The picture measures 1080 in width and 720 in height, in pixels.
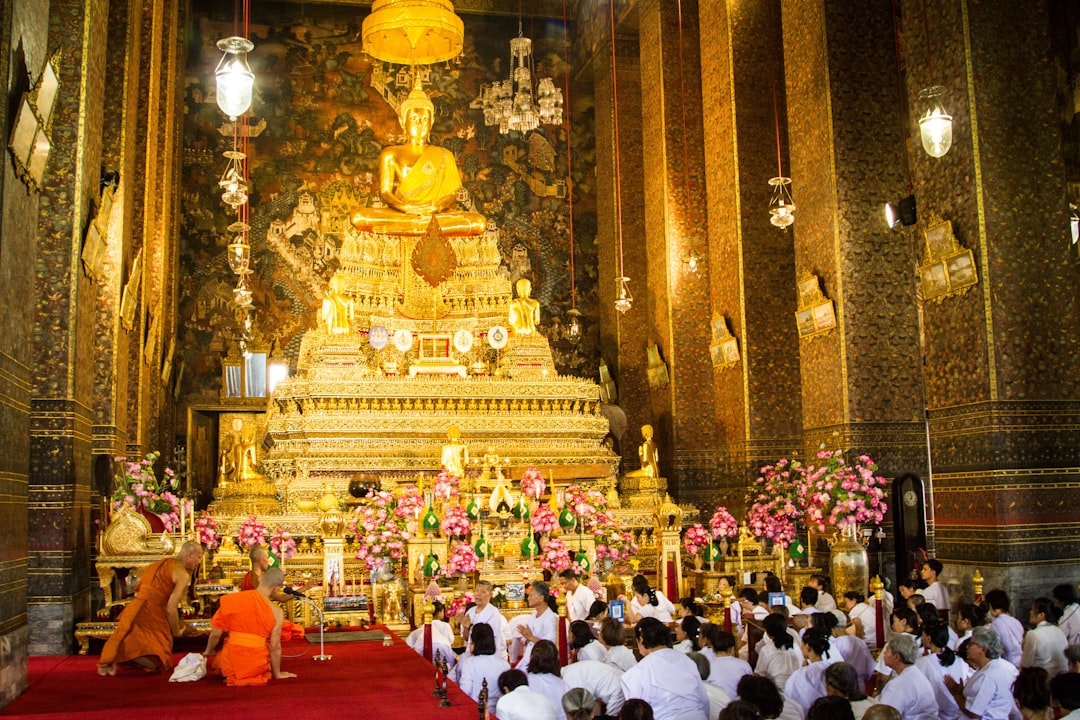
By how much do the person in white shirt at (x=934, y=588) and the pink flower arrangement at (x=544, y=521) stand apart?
3455 mm

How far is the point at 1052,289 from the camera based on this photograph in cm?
926

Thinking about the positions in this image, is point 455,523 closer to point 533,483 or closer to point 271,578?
point 533,483

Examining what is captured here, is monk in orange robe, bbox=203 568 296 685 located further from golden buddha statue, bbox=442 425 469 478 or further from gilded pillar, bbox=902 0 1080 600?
golden buddha statue, bbox=442 425 469 478

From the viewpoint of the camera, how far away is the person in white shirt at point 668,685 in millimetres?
4980

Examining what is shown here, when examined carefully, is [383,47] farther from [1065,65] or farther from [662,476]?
[1065,65]

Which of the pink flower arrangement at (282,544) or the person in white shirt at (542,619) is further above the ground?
the pink flower arrangement at (282,544)

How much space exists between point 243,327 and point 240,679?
1436 cm

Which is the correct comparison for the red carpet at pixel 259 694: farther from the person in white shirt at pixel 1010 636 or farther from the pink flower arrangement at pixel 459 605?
the person in white shirt at pixel 1010 636

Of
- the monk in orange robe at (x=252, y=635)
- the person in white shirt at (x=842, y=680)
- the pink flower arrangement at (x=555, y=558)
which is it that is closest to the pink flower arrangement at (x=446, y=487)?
the pink flower arrangement at (x=555, y=558)

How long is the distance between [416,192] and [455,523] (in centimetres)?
1061

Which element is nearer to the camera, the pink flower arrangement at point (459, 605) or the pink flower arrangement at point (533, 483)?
the pink flower arrangement at point (459, 605)

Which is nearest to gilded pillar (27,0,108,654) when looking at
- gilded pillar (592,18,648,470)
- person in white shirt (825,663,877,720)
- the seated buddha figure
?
person in white shirt (825,663,877,720)

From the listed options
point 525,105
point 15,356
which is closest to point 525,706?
point 15,356

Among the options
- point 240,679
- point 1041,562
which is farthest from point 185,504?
point 1041,562
